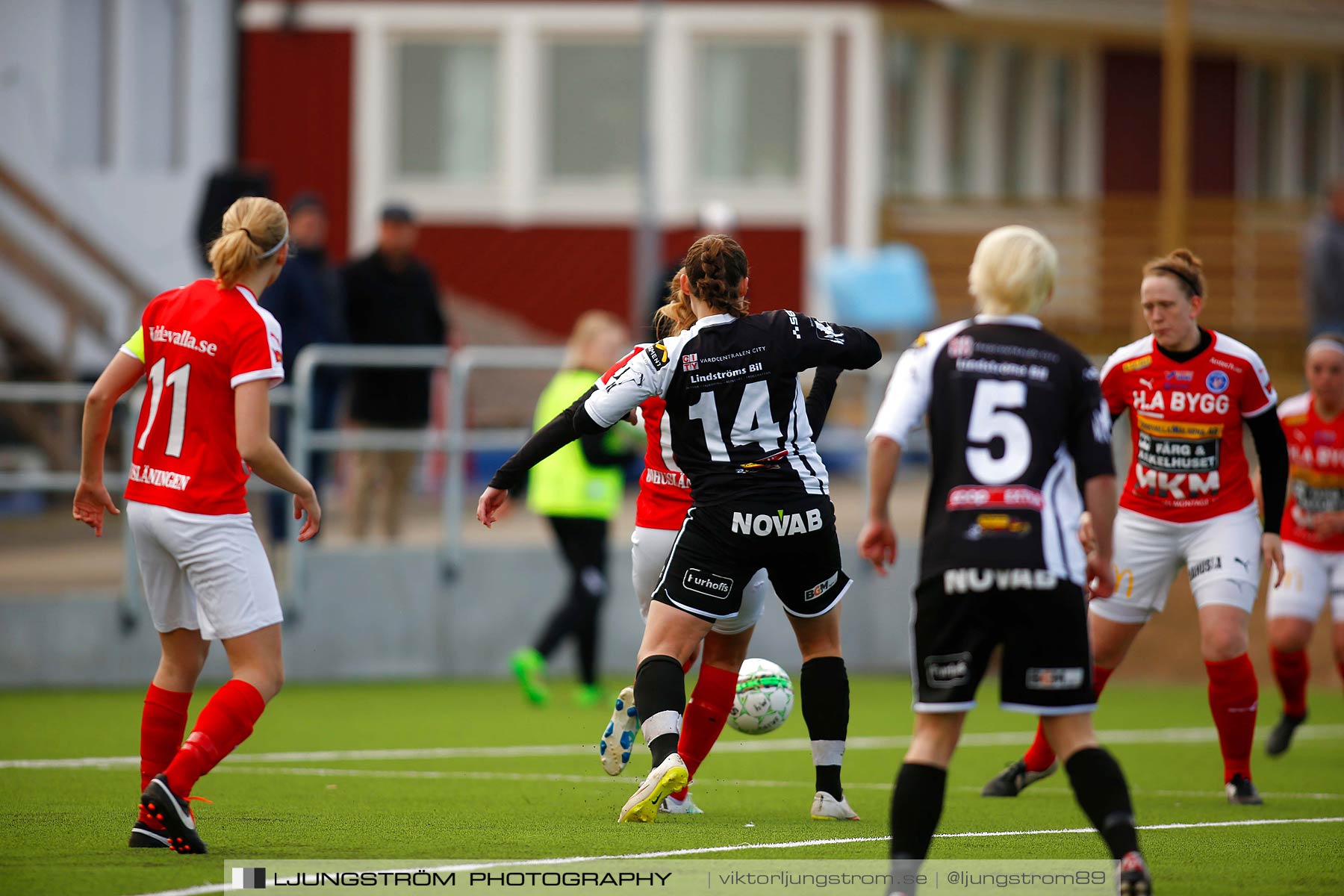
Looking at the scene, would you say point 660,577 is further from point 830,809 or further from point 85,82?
point 85,82

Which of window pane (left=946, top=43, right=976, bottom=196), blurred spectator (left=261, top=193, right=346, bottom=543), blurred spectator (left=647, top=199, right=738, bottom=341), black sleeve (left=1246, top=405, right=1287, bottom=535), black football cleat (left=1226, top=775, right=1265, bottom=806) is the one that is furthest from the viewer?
window pane (left=946, top=43, right=976, bottom=196)

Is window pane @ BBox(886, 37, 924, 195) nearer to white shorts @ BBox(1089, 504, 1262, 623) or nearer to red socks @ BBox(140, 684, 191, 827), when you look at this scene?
white shorts @ BBox(1089, 504, 1262, 623)

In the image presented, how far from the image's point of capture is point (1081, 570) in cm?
570

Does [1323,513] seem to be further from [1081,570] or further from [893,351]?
[893,351]

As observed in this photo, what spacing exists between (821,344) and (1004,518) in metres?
1.54

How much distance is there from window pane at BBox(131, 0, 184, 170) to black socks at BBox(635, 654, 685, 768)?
1652 cm

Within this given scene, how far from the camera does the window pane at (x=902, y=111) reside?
23.4m

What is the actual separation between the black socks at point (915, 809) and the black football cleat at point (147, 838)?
8.05 feet

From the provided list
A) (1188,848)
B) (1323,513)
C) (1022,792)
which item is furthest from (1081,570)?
(1323,513)

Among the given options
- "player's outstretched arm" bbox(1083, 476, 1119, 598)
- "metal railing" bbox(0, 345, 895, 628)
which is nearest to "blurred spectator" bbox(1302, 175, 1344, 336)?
"metal railing" bbox(0, 345, 895, 628)

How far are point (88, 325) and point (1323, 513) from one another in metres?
12.8

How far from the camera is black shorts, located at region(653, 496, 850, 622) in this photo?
695cm

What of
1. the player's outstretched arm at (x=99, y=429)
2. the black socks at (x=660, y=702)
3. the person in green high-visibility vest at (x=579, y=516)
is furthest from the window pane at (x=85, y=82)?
the black socks at (x=660, y=702)

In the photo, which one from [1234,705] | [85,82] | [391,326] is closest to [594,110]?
[85,82]
